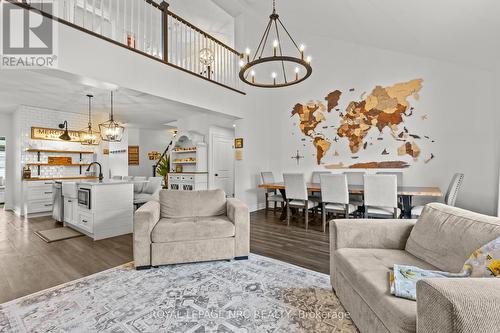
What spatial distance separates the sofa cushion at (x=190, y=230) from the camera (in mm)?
2406

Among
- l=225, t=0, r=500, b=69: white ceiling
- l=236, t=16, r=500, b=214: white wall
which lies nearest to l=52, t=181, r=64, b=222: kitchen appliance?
l=236, t=16, r=500, b=214: white wall

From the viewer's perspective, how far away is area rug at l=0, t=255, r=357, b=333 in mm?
1548

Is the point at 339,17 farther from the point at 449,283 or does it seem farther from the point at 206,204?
the point at 449,283

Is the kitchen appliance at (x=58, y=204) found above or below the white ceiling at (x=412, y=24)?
below

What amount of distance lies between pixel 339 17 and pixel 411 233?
4190 millimetres

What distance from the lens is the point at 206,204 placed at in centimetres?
296

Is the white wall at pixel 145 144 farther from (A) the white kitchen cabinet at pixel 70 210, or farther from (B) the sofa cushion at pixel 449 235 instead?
(B) the sofa cushion at pixel 449 235

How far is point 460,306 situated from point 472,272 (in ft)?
2.00

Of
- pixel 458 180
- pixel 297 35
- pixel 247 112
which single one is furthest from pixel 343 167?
pixel 297 35

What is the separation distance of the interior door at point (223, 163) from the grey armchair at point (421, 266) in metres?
4.72

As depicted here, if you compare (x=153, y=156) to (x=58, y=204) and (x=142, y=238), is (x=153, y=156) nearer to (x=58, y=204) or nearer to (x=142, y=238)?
(x=58, y=204)

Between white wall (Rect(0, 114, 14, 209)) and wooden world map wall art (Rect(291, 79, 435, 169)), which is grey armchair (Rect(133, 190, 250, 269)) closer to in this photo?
wooden world map wall art (Rect(291, 79, 435, 169))

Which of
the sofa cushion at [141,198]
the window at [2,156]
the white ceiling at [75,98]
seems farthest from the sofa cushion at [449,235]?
the window at [2,156]

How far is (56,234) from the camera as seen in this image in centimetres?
363
